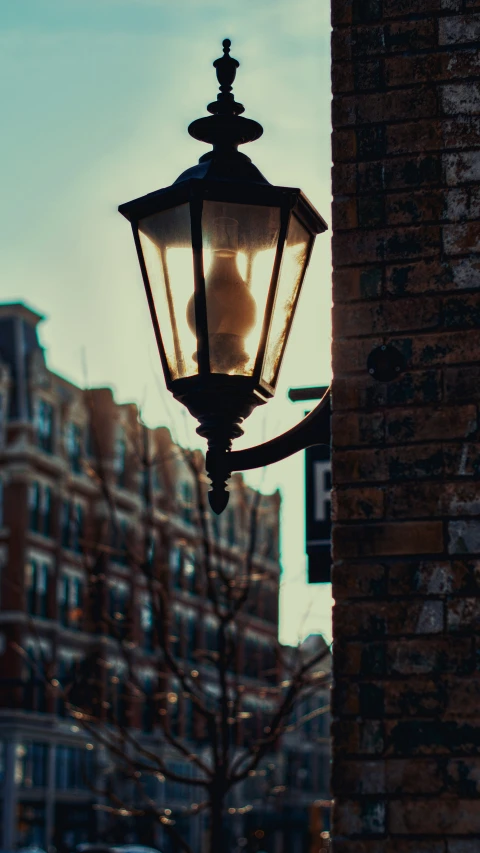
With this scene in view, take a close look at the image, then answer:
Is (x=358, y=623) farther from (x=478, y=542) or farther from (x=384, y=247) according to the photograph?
(x=384, y=247)

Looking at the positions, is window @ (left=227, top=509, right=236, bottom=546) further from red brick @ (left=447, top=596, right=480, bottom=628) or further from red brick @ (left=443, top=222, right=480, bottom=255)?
red brick @ (left=447, top=596, right=480, bottom=628)

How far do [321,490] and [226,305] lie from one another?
226 centimetres

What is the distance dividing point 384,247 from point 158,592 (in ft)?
28.1

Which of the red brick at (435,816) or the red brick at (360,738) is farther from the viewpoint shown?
the red brick at (360,738)

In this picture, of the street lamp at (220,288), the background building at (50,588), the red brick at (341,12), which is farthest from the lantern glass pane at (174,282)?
the background building at (50,588)

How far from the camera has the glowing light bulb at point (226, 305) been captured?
142 inches

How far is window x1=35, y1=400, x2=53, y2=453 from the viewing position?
138 ft

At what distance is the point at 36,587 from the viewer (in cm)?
4091

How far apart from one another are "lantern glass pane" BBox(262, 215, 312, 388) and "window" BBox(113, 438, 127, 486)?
1681 inches

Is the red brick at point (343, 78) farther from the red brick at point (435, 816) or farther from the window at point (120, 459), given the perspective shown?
the window at point (120, 459)

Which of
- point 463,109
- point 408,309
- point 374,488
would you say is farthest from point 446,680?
point 463,109

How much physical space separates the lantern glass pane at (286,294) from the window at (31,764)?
36567mm

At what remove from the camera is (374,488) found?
127 inches

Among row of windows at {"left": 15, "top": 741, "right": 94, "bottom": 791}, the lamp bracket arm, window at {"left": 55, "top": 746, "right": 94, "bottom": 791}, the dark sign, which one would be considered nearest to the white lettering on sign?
the dark sign
